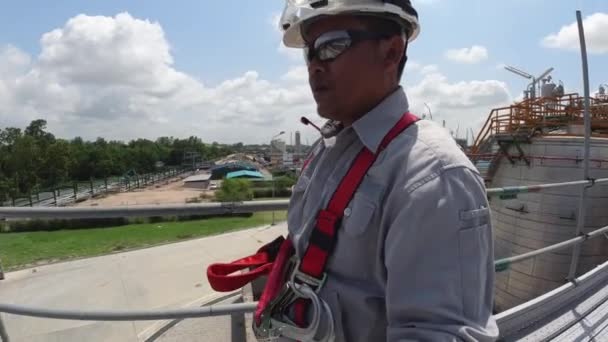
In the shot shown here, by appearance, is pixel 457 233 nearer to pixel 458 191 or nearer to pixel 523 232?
pixel 458 191

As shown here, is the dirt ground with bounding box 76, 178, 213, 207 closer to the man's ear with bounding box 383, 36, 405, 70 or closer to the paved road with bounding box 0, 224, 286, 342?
the paved road with bounding box 0, 224, 286, 342

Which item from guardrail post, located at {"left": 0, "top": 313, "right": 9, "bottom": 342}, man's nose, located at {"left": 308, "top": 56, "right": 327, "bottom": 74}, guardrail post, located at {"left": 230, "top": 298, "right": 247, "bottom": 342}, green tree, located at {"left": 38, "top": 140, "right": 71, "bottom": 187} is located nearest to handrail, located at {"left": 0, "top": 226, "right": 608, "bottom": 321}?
guardrail post, located at {"left": 230, "top": 298, "right": 247, "bottom": 342}

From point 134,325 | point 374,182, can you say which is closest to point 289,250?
point 374,182

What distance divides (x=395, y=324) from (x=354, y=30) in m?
0.74

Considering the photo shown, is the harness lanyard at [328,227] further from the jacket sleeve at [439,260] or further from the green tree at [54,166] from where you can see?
the green tree at [54,166]

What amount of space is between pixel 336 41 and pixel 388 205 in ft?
1.57

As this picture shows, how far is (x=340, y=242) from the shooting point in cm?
89

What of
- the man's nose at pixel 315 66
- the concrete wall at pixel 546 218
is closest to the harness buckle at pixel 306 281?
the man's nose at pixel 315 66

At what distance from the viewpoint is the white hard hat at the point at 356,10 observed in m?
0.95

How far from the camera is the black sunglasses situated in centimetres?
98

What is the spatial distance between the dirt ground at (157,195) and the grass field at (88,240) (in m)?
5.43

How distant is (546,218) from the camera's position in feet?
28.1

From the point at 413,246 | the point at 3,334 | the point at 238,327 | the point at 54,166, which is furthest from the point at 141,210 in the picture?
the point at 54,166

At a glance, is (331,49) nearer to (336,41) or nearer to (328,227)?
(336,41)
